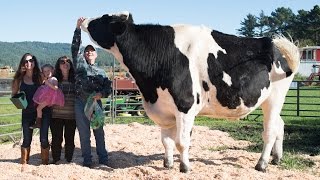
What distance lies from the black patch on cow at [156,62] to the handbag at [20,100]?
1.59 metres

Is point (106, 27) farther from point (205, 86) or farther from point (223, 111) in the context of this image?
point (223, 111)

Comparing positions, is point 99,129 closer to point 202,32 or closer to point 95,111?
point 95,111

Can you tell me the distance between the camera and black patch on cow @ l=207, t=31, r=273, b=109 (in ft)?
18.9

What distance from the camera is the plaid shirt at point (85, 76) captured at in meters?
6.29

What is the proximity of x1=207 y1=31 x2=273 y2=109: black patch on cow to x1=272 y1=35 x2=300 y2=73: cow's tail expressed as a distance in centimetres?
13

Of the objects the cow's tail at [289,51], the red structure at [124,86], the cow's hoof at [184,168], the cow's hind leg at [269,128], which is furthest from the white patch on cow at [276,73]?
the red structure at [124,86]

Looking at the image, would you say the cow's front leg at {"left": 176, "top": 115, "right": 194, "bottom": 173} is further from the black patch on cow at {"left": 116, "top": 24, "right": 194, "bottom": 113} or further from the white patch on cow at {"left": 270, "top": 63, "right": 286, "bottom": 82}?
the white patch on cow at {"left": 270, "top": 63, "right": 286, "bottom": 82}

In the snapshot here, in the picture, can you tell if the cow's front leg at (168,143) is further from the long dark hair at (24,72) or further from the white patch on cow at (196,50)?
the long dark hair at (24,72)

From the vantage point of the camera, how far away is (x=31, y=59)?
21.4 ft

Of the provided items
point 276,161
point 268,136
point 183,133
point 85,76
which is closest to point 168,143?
point 183,133

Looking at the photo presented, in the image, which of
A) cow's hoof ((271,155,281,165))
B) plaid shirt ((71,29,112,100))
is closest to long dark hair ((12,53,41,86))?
plaid shirt ((71,29,112,100))

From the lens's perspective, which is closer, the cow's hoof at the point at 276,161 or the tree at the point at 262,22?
the cow's hoof at the point at 276,161

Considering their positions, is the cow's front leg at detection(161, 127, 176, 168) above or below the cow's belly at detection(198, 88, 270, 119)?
below

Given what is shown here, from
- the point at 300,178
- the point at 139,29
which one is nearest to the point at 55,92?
the point at 139,29
